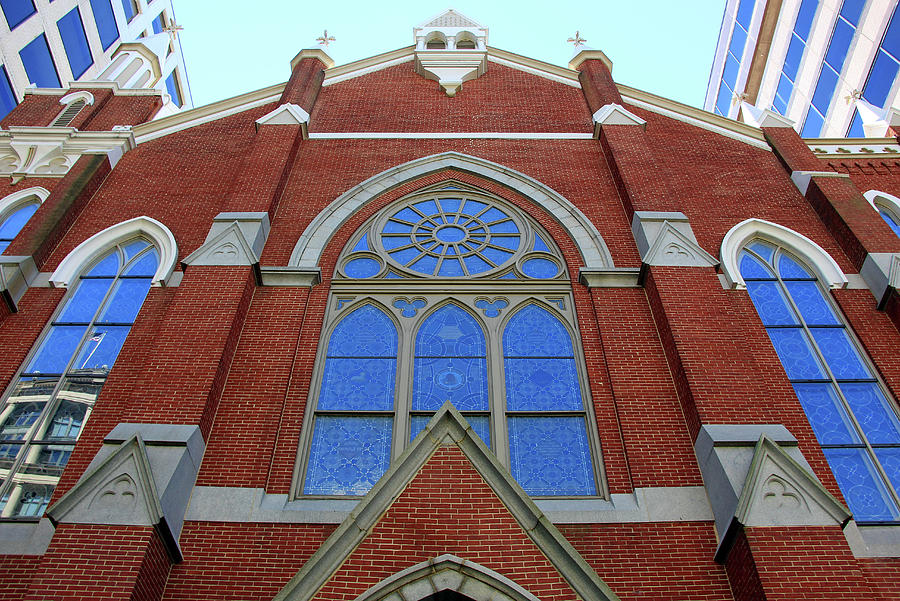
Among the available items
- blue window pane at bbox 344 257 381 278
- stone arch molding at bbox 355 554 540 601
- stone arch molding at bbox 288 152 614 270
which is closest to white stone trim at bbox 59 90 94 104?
stone arch molding at bbox 288 152 614 270

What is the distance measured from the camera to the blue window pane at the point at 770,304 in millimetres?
10422

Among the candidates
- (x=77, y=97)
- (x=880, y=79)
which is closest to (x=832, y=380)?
(x=77, y=97)

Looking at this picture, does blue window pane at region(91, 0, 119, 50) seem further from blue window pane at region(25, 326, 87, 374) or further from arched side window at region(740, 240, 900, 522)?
arched side window at region(740, 240, 900, 522)

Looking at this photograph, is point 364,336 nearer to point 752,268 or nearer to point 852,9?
point 752,268

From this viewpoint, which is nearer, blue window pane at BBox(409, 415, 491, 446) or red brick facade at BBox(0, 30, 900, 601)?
red brick facade at BBox(0, 30, 900, 601)

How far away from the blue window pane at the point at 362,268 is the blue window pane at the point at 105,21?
72.4 feet

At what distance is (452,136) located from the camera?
13.6m

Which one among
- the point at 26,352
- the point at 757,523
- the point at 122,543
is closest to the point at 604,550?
the point at 757,523

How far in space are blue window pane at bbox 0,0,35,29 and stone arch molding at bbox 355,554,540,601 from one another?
2249 cm

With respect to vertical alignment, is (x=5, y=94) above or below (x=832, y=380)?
above

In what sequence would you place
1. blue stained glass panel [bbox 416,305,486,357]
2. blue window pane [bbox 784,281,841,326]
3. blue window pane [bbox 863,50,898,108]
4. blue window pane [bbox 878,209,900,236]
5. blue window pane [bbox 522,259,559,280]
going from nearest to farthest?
blue stained glass panel [bbox 416,305,486,357] → blue window pane [bbox 784,281,841,326] → blue window pane [bbox 522,259,559,280] → blue window pane [bbox 878,209,900,236] → blue window pane [bbox 863,50,898,108]

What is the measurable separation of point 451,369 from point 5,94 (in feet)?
63.5

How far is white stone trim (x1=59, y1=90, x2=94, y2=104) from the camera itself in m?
15.5

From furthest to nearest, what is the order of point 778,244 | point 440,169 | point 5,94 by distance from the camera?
point 5,94 < point 440,169 < point 778,244
